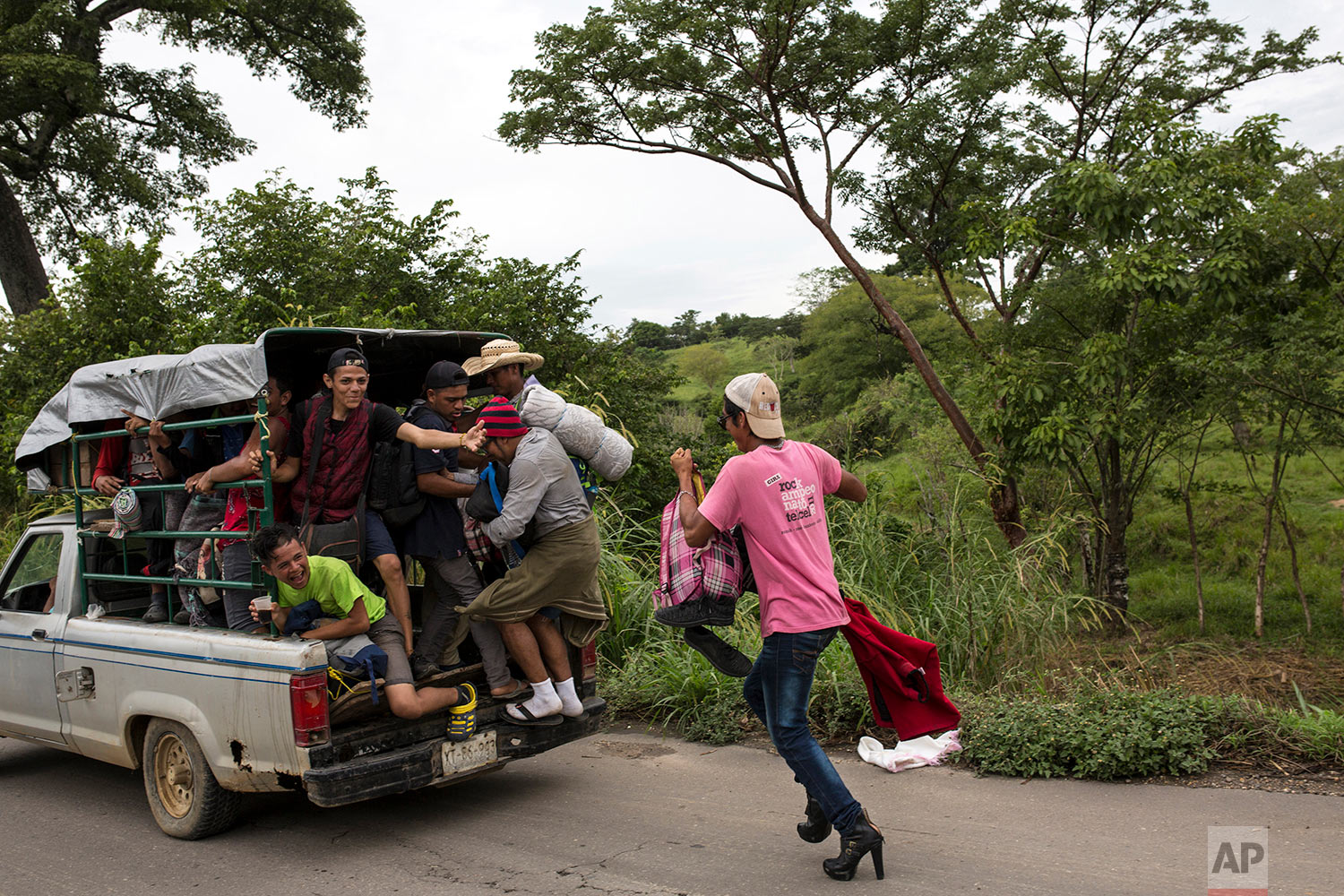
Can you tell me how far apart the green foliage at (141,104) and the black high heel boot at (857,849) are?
60.8 ft

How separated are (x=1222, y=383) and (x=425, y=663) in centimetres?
832

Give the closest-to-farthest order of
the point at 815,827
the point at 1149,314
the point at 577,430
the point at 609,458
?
the point at 815,827 < the point at 577,430 < the point at 609,458 < the point at 1149,314

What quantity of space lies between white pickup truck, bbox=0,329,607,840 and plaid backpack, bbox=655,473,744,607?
4.41 feet

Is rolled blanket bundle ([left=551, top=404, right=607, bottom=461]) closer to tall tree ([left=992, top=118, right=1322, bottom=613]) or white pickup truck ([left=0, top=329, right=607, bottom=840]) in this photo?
white pickup truck ([left=0, top=329, right=607, bottom=840])

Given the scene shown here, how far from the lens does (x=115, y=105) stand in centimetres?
1958

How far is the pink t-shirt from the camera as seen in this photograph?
4.02m

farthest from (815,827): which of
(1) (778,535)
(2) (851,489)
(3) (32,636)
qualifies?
(3) (32,636)

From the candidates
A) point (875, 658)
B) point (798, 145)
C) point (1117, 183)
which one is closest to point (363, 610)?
point (875, 658)

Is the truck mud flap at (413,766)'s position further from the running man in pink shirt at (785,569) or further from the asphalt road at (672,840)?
the running man in pink shirt at (785,569)

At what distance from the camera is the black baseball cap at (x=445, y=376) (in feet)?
18.6

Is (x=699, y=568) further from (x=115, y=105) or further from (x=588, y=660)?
(x=115, y=105)

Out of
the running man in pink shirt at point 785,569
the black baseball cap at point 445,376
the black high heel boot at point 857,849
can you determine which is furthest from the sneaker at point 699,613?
the black baseball cap at point 445,376

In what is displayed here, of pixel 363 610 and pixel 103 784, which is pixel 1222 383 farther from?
pixel 103 784

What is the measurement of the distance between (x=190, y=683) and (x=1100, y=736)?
4473mm
